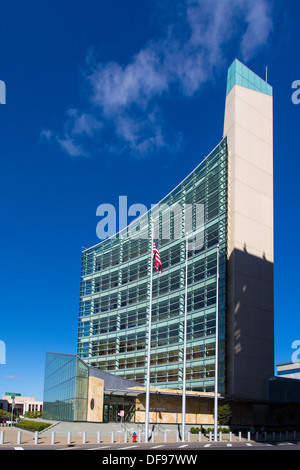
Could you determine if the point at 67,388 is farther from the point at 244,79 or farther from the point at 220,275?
the point at 244,79

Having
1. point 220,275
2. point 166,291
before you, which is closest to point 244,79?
point 220,275

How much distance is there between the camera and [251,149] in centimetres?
6775

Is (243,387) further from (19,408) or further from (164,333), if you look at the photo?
(19,408)

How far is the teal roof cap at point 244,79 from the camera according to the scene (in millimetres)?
68750

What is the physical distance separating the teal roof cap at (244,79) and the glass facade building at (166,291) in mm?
8882

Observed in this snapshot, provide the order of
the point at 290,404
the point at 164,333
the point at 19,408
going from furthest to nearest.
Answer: the point at 19,408
the point at 164,333
the point at 290,404

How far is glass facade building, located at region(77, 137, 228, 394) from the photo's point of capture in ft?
209

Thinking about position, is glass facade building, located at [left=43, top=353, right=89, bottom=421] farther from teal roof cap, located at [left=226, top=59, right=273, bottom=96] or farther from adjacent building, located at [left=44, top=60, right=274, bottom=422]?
teal roof cap, located at [left=226, top=59, right=273, bottom=96]

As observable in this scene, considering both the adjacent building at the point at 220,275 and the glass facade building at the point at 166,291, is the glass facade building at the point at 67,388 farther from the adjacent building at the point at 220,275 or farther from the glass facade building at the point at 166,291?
the glass facade building at the point at 166,291

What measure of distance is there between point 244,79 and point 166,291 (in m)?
31.2

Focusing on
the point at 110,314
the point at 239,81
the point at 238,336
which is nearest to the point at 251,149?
the point at 239,81

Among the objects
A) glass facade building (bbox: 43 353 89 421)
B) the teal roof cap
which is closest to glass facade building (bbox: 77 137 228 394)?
glass facade building (bbox: 43 353 89 421)

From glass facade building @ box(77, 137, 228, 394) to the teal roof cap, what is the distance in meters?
8.88
